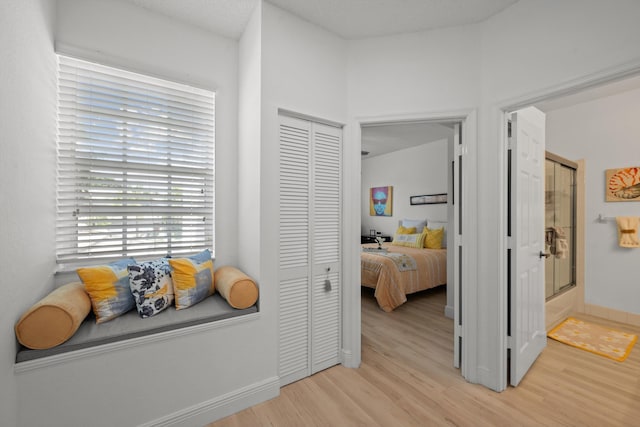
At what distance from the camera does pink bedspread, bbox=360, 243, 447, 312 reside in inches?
145

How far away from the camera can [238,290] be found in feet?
6.08

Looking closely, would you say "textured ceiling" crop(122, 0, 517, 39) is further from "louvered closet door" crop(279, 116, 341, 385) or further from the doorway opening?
the doorway opening

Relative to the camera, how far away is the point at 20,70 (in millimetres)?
1347

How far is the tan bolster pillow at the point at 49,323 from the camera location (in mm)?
1301

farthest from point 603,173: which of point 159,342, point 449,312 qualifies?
point 159,342

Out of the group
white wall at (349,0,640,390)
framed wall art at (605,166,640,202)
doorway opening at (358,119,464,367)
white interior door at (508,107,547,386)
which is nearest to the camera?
white wall at (349,0,640,390)

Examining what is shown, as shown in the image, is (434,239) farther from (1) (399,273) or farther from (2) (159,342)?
(2) (159,342)

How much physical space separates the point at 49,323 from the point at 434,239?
4.94 metres

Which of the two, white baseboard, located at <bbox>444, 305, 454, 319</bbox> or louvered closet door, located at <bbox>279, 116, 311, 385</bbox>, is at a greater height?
louvered closet door, located at <bbox>279, 116, 311, 385</bbox>

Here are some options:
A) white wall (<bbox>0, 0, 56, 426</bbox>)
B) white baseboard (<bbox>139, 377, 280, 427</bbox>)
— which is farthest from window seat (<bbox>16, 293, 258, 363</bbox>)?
white baseboard (<bbox>139, 377, 280, 427</bbox>)

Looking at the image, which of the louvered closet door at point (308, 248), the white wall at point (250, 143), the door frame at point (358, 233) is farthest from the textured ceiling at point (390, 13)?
the louvered closet door at point (308, 248)

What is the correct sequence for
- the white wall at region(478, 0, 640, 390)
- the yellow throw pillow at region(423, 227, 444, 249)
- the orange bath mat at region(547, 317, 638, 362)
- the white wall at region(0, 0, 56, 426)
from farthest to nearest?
the yellow throw pillow at region(423, 227, 444, 249)
the orange bath mat at region(547, 317, 638, 362)
the white wall at region(478, 0, 640, 390)
the white wall at region(0, 0, 56, 426)

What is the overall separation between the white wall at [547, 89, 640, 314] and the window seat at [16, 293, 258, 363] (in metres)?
4.24

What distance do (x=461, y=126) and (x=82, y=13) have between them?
9.35 feet
